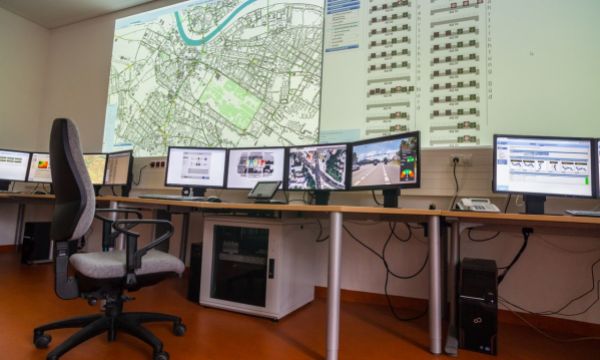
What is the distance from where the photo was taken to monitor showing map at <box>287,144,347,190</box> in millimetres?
2332

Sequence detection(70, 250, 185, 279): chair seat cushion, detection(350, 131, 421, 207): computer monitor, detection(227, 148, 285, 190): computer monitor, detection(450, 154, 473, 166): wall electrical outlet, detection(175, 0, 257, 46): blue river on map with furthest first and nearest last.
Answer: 1. detection(175, 0, 257, 46): blue river on map
2. detection(227, 148, 285, 190): computer monitor
3. detection(450, 154, 473, 166): wall electrical outlet
4. detection(350, 131, 421, 207): computer monitor
5. detection(70, 250, 185, 279): chair seat cushion

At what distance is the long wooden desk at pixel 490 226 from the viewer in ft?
5.01

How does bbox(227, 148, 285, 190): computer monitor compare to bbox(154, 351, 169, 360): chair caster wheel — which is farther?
bbox(227, 148, 285, 190): computer monitor

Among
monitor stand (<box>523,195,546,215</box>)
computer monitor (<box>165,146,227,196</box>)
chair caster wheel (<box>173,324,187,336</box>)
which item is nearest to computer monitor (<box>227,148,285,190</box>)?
computer monitor (<box>165,146,227,196</box>)

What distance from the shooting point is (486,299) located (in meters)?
1.64

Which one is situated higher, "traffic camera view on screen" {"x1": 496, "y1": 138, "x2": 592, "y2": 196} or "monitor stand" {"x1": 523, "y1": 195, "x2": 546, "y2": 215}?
"traffic camera view on screen" {"x1": 496, "y1": 138, "x2": 592, "y2": 196}

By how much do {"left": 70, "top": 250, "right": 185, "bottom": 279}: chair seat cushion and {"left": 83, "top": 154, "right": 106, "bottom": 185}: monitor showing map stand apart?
6.78ft

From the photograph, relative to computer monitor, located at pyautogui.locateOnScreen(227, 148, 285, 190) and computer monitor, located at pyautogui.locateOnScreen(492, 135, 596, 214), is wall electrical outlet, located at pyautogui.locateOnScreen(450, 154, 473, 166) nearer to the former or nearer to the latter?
computer monitor, located at pyautogui.locateOnScreen(492, 135, 596, 214)

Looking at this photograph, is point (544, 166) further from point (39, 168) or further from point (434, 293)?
point (39, 168)

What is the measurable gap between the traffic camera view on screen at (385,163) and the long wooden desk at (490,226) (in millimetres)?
359

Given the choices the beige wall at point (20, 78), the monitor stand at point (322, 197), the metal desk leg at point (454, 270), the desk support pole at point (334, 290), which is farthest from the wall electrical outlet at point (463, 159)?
the beige wall at point (20, 78)

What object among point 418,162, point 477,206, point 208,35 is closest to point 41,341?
point 418,162

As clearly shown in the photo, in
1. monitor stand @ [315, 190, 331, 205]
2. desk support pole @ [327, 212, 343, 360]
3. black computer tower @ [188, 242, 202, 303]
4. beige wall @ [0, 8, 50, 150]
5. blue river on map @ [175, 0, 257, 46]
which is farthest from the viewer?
beige wall @ [0, 8, 50, 150]

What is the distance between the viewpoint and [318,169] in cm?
241
